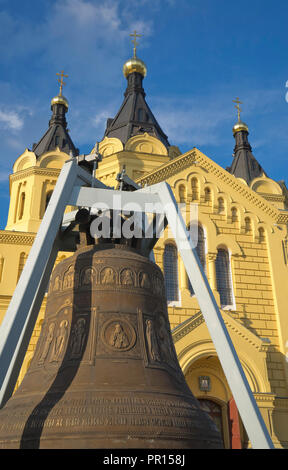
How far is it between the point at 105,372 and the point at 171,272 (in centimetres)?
1297

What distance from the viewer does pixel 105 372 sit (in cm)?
475

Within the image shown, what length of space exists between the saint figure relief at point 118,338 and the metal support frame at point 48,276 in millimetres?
925

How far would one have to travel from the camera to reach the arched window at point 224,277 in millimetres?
17609

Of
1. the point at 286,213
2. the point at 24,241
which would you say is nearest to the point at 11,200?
the point at 24,241

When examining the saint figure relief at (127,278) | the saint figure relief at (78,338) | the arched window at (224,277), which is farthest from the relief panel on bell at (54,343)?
the arched window at (224,277)

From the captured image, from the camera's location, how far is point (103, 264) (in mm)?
5578

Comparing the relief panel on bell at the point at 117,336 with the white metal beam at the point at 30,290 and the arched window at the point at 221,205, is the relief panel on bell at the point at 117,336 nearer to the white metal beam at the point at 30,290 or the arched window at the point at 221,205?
the white metal beam at the point at 30,290

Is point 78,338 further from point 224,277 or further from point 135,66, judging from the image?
point 135,66

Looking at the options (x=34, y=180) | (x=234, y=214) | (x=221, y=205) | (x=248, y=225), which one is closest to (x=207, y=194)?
(x=221, y=205)

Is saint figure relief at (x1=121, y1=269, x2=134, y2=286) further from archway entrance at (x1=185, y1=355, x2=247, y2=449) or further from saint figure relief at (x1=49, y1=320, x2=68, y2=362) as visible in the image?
archway entrance at (x1=185, y1=355, x2=247, y2=449)

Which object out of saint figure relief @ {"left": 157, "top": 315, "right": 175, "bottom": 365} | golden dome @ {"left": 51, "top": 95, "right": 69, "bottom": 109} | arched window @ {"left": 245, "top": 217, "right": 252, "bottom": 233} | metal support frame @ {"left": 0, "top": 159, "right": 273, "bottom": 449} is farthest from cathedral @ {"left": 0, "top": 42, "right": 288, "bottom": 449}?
metal support frame @ {"left": 0, "top": 159, "right": 273, "bottom": 449}

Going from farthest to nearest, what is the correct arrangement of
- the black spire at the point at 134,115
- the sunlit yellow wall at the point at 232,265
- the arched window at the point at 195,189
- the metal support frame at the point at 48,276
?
1. the black spire at the point at 134,115
2. the arched window at the point at 195,189
3. the sunlit yellow wall at the point at 232,265
4. the metal support frame at the point at 48,276

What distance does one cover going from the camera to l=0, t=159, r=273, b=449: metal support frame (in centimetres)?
465
